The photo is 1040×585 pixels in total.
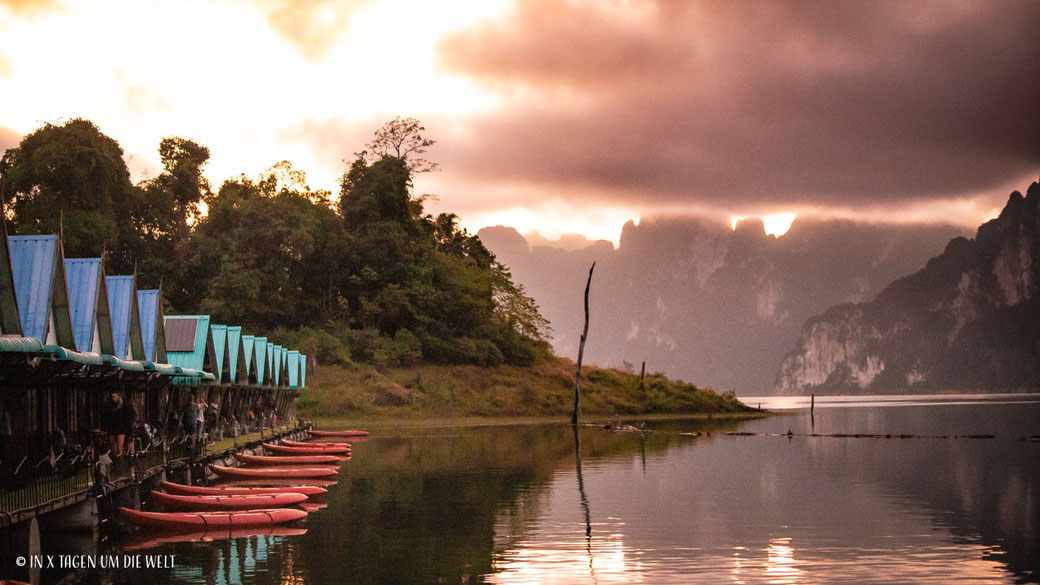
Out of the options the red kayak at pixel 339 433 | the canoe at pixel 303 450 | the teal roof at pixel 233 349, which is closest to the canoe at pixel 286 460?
the canoe at pixel 303 450

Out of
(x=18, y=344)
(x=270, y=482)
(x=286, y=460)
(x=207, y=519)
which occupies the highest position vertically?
(x=18, y=344)

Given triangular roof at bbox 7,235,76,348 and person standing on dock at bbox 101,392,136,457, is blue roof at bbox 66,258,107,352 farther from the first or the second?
triangular roof at bbox 7,235,76,348

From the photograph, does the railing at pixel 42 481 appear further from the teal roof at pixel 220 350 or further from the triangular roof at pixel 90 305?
the teal roof at pixel 220 350

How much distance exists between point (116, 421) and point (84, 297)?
3740 mm

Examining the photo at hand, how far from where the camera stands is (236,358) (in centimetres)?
5434

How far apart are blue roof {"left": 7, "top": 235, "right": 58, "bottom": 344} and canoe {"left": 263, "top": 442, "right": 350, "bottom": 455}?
21.6 m

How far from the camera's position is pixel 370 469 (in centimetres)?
4647

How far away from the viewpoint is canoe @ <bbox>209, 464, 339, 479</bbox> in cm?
3834

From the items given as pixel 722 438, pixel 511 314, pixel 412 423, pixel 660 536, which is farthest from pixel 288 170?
pixel 660 536

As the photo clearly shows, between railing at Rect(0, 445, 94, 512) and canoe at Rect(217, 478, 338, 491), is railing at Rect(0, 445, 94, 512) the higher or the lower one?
the higher one

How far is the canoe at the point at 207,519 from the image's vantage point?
2759cm

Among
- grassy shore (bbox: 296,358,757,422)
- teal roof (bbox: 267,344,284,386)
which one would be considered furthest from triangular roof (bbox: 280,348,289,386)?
grassy shore (bbox: 296,358,757,422)

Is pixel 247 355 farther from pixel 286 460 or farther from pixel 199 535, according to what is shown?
pixel 199 535

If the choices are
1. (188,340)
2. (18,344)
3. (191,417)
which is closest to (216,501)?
(18,344)
